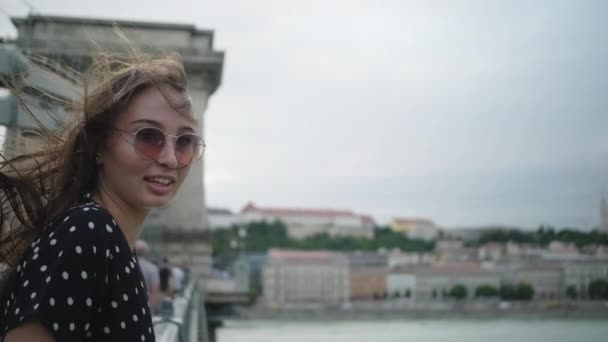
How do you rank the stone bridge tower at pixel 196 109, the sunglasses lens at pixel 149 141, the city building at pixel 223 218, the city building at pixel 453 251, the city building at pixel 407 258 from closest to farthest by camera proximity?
1. the sunglasses lens at pixel 149 141
2. the stone bridge tower at pixel 196 109
3. the city building at pixel 407 258
4. the city building at pixel 453 251
5. the city building at pixel 223 218

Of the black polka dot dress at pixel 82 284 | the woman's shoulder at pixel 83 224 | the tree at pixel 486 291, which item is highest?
the woman's shoulder at pixel 83 224

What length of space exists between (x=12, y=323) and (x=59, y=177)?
1.06ft

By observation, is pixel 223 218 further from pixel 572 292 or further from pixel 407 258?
pixel 572 292

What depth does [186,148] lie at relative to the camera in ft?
3.93

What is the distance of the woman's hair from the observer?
1.14 m

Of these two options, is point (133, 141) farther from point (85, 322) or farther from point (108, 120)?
point (85, 322)

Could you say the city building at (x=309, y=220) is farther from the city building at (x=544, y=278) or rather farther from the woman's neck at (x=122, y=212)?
the woman's neck at (x=122, y=212)

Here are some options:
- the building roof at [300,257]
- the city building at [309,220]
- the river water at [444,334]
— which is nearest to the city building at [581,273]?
the river water at [444,334]

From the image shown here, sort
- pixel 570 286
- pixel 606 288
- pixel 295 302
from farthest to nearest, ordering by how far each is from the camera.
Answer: pixel 295 302 < pixel 570 286 < pixel 606 288

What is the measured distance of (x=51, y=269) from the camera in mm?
901

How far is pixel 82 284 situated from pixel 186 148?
0.35 meters

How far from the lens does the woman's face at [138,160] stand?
1136 millimetres

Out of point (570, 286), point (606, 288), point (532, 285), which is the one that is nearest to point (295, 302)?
point (532, 285)

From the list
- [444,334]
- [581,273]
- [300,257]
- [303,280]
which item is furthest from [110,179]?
[300,257]
